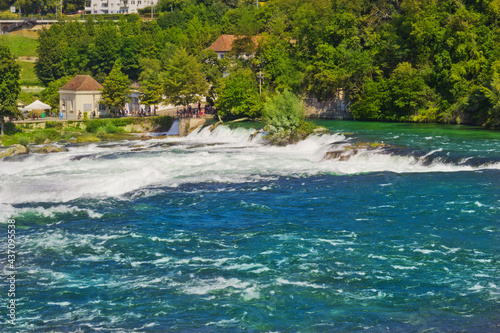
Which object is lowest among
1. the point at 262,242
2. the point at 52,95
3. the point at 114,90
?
the point at 262,242

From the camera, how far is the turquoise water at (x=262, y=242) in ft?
61.1

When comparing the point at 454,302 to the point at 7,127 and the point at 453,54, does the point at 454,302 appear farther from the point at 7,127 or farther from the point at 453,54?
the point at 7,127

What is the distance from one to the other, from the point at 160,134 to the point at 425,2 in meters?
32.9

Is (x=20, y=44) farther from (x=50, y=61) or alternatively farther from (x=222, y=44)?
(x=222, y=44)

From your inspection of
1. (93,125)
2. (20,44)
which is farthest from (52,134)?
(20,44)

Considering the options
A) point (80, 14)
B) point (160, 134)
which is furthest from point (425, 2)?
point (80, 14)

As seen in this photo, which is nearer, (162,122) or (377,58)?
(162,122)

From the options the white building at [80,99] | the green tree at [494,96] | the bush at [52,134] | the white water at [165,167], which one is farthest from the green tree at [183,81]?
the green tree at [494,96]

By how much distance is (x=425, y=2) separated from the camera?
66.9 m

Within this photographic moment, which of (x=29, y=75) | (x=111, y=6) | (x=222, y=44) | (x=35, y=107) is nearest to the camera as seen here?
(x=35, y=107)

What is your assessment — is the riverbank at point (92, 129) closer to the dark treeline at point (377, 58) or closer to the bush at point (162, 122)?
the bush at point (162, 122)

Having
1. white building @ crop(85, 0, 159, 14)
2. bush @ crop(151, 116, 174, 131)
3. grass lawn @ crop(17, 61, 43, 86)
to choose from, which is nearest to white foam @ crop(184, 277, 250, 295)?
bush @ crop(151, 116, 174, 131)

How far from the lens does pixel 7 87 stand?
59.4 metres

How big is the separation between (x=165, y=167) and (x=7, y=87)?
27.2m
